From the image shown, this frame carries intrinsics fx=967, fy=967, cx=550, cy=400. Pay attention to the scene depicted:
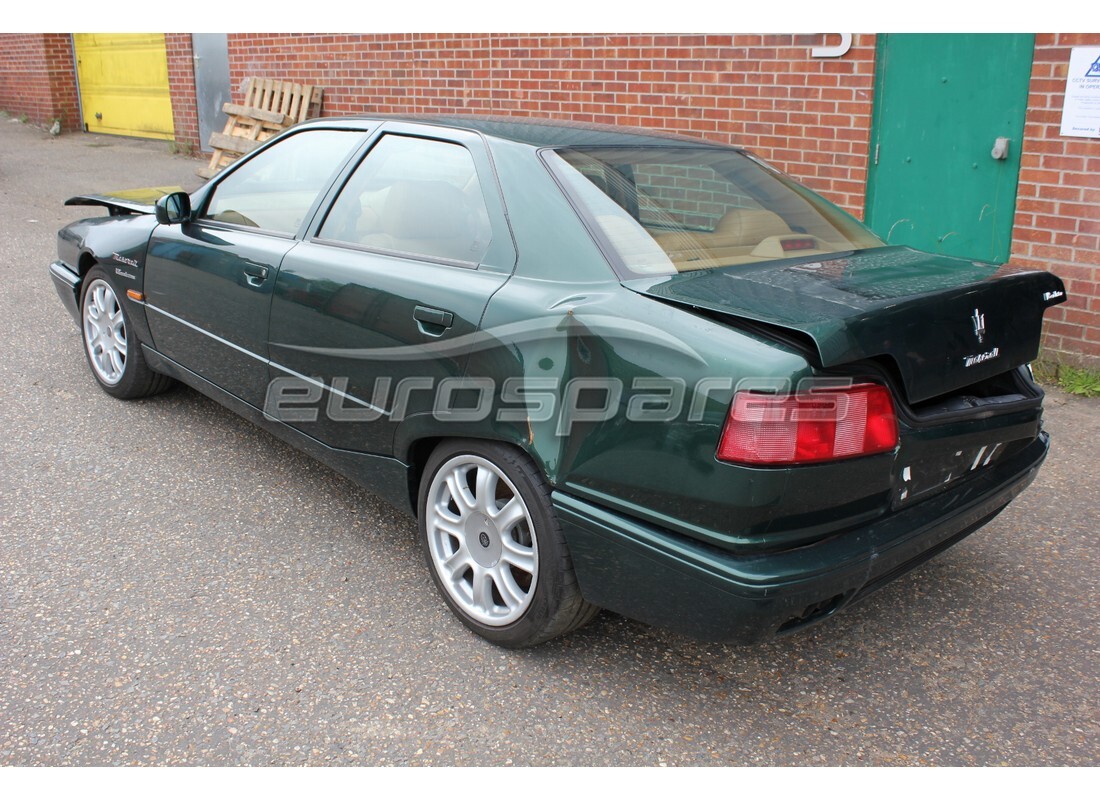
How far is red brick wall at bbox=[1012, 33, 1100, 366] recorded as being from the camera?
523cm

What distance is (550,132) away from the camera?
10.7ft

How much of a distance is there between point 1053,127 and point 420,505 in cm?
426

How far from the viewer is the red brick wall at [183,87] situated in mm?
12500

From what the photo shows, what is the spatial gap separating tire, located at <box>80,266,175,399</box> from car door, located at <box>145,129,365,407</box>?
1.24ft

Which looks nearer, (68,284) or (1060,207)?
(68,284)

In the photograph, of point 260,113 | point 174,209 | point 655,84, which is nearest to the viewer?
point 174,209

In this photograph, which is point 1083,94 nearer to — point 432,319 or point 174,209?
point 432,319

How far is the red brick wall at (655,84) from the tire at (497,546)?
4300 millimetres

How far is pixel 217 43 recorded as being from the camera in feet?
39.1

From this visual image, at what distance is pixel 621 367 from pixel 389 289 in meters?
1.00

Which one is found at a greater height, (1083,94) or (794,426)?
(1083,94)

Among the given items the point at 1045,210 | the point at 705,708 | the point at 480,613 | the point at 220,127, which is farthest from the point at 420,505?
the point at 220,127

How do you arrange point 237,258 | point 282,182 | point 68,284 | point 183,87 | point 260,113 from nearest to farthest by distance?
point 237,258 → point 282,182 → point 68,284 → point 260,113 → point 183,87

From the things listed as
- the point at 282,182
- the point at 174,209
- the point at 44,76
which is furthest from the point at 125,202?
the point at 44,76
